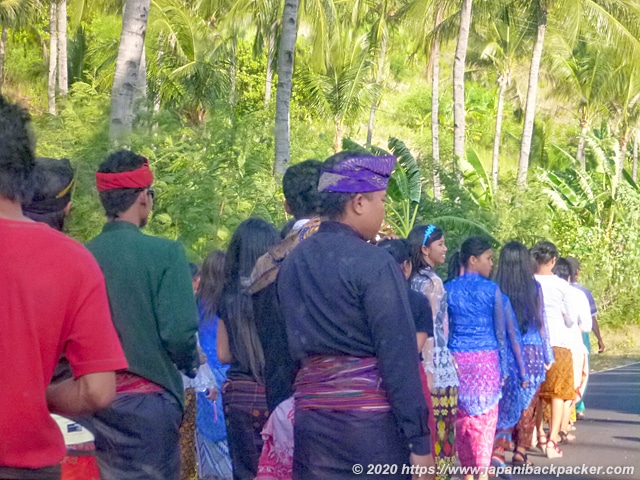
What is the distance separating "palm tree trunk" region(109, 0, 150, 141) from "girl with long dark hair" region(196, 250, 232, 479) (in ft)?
14.1

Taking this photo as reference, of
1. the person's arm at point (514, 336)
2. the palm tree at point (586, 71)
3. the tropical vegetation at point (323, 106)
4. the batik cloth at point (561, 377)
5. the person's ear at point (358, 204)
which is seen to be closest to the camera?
the person's ear at point (358, 204)

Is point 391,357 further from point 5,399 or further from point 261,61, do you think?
point 261,61

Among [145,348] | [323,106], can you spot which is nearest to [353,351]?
[145,348]

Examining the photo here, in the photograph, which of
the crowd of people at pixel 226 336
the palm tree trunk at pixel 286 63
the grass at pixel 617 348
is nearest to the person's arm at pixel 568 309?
the crowd of people at pixel 226 336

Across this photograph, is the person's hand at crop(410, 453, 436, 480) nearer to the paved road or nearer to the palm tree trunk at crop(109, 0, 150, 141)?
the paved road

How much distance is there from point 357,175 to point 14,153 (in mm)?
1577

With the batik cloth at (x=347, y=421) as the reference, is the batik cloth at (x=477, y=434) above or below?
below

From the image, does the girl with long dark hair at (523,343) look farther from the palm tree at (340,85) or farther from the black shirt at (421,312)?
the palm tree at (340,85)

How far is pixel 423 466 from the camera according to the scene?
365 centimetres

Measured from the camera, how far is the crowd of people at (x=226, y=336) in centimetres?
263

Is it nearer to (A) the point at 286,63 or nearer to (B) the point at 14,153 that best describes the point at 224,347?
(B) the point at 14,153

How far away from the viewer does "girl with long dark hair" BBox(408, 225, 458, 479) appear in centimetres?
744

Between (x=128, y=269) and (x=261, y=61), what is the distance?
117 feet

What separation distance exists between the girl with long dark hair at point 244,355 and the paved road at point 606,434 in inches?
155
